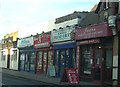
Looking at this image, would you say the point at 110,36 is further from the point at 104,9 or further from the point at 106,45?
the point at 104,9

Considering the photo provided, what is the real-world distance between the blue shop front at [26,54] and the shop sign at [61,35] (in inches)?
307

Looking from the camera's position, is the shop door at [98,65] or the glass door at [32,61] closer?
the shop door at [98,65]

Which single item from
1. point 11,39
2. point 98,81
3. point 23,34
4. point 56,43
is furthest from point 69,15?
point 11,39

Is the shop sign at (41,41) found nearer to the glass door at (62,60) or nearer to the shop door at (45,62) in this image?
the shop door at (45,62)

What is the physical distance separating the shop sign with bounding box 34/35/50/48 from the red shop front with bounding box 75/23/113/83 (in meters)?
7.88

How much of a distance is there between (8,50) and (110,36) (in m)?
34.3

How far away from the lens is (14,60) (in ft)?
173

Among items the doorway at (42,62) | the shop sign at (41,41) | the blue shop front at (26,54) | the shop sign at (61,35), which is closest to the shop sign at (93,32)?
the shop sign at (61,35)

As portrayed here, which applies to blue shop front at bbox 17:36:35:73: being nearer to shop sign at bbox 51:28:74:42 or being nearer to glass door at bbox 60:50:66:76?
shop sign at bbox 51:28:74:42

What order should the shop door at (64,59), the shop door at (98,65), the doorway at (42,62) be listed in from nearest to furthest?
the shop door at (98,65), the shop door at (64,59), the doorway at (42,62)

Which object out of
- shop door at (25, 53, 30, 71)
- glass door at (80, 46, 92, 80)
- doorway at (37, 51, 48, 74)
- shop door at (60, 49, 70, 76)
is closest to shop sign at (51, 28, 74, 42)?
shop door at (60, 49, 70, 76)

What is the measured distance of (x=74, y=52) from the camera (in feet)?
106

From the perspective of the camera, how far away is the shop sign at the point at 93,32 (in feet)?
84.5

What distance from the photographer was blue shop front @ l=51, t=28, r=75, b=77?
32.7 meters
